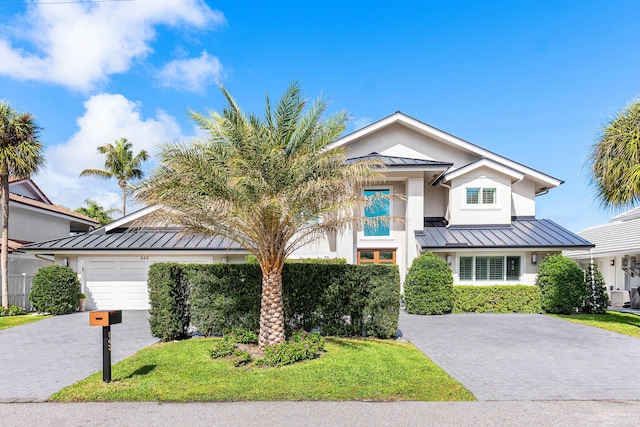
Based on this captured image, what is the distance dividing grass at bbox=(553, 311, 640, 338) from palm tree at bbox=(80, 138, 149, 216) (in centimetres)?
3061

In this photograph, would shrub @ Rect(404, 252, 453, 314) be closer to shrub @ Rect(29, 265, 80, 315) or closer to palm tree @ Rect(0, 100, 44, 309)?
shrub @ Rect(29, 265, 80, 315)

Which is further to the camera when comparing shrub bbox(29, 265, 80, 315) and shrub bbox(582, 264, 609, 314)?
shrub bbox(582, 264, 609, 314)

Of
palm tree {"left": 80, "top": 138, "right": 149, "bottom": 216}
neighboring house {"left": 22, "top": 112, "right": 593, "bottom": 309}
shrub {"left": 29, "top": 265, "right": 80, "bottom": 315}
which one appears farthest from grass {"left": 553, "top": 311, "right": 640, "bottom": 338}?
palm tree {"left": 80, "top": 138, "right": 149, "bottom": 216}

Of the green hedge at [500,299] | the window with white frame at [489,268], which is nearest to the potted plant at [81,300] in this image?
the green hedge at [500,299]

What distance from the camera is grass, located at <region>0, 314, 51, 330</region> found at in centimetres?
1322

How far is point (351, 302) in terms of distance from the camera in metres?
10.2

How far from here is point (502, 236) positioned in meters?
16.8

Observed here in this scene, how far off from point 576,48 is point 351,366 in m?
14.4

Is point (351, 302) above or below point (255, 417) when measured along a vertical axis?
above

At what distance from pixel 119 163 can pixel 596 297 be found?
108ft

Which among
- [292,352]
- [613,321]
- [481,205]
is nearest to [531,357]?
[292,352]

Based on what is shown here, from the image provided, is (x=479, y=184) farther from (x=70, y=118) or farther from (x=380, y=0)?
(x=70, y=118)

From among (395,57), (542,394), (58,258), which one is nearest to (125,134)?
(58,258)

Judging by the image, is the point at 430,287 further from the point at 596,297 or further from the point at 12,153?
the point at 12,153
